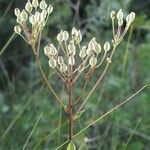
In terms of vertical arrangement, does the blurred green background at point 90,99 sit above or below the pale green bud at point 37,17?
below

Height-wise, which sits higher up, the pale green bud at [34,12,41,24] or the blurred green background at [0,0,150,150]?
the pale green bud at [34,12,41,24]

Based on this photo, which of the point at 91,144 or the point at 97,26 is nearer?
the point at 91,144

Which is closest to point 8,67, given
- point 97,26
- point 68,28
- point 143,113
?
point 68,28

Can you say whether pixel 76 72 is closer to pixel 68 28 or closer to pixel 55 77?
pixel 55 77

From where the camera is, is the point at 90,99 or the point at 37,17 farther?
the point at 90,99

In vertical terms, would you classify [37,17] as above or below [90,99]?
above

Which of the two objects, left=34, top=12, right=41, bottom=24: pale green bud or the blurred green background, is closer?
left=34, top=12, right=41, bottom=24: pale green bud

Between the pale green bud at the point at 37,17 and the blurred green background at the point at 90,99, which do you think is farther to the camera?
the blurred green background at the point at 90,99

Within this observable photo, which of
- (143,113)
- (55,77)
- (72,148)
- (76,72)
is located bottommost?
(143,113)
